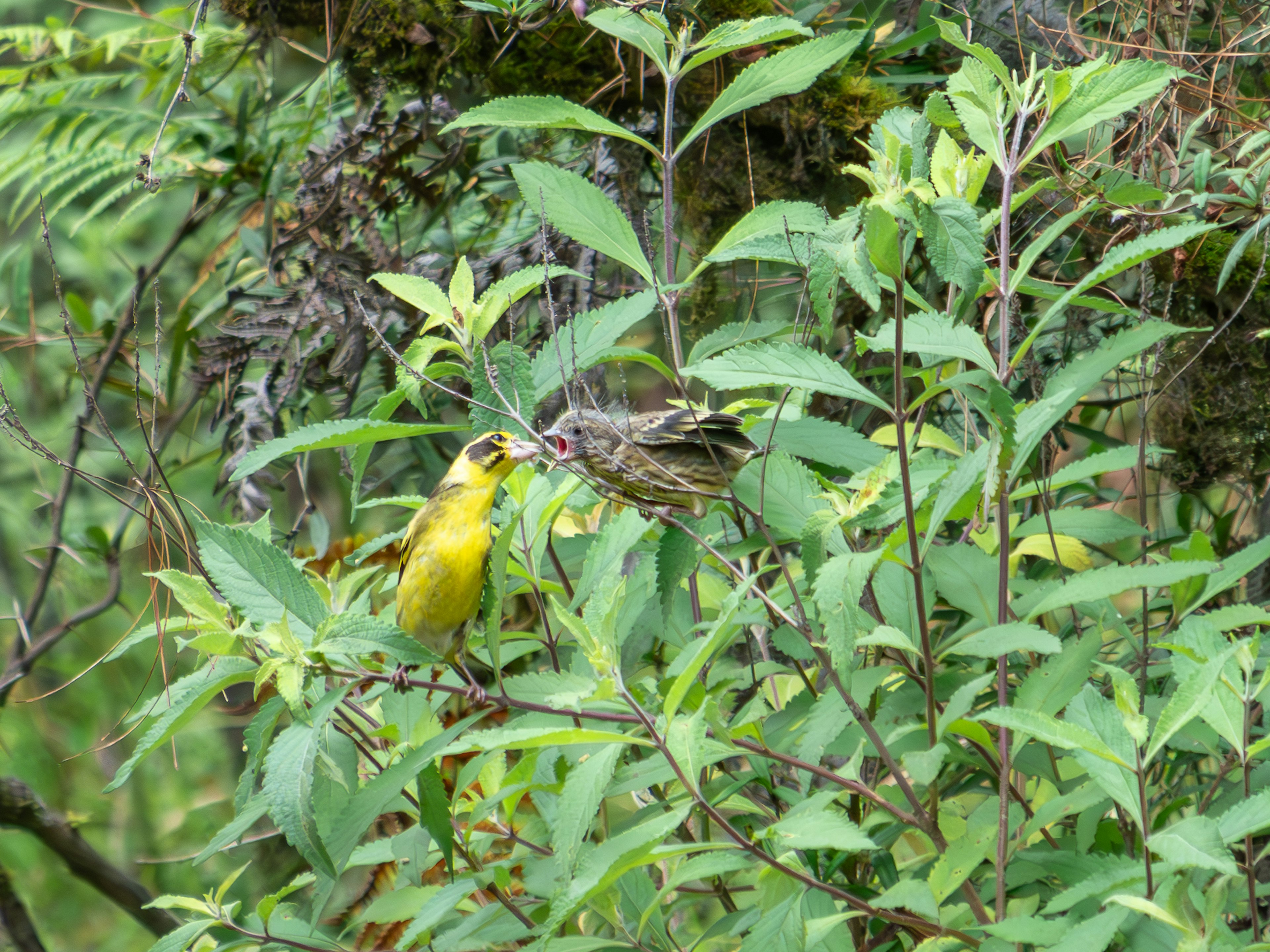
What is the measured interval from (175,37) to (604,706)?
2.46 meters

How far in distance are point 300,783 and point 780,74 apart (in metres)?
0.93

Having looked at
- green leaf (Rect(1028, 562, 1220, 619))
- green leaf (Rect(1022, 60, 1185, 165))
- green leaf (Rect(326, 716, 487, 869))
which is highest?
green leaf (Rect(1022, 60, 1185, 165))

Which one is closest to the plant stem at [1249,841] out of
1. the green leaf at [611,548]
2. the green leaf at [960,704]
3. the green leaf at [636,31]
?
the green leaf at [960,704]

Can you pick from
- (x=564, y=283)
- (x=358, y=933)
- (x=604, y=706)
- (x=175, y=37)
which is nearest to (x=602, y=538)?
(x=604, y=706)

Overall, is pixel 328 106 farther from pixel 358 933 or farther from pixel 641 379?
pixel 358 933

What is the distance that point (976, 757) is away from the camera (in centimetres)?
113

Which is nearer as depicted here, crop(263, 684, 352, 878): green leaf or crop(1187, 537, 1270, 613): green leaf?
crop(263, 684, 352, 878): green leaf

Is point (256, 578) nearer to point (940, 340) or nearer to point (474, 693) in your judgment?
point (474, 693)

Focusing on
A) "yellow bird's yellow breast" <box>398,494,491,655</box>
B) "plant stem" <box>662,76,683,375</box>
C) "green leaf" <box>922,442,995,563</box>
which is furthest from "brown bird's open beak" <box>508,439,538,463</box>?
"green leaf" <box>922,442,995,563</box>

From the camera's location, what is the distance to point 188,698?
1039 mm

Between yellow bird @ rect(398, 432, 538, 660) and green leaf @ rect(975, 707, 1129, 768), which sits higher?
green leaf @ rect(975, 707, 1129, 768)

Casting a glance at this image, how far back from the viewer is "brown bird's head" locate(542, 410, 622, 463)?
126 centimetres

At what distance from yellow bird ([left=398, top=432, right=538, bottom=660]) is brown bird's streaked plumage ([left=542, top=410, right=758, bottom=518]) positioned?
0.40 feet

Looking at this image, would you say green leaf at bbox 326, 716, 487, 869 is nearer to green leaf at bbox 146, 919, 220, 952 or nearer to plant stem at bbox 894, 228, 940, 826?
green leaf at bbox 146, 919, 220, 952
